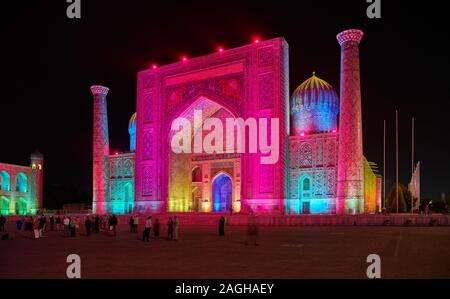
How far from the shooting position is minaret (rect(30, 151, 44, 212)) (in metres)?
45.2

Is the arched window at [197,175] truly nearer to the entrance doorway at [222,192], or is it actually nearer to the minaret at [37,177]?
the entrance doorway at [222,192]

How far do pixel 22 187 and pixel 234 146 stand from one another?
996 inches

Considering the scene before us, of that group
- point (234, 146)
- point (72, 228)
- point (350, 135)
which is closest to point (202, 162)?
point (234, 146)

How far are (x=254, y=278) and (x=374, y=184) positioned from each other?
26327 millimetres

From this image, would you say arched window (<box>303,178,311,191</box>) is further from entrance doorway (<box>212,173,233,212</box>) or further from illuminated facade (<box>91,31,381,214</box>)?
entrance doorway (<box>212,173,233,212</box>)

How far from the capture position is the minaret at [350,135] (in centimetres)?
2248

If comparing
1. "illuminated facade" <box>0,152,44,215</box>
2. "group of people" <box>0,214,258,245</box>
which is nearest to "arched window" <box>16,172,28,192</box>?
"illuminated facade" <box>0,152,44,215</box>

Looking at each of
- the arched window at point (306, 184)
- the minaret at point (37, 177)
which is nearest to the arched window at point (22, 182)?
the minaret at point (37, 177)

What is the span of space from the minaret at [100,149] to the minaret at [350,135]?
58.2 ft

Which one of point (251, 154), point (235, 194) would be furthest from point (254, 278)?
point (235, 194)
